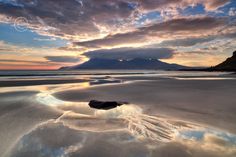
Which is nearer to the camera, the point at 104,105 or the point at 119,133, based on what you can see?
the point at 119,133

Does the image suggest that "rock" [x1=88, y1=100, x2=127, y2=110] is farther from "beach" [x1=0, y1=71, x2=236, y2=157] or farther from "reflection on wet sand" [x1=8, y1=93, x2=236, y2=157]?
"reflection on wet sand" [x1=8, y1=93, x2=236, y2=157]

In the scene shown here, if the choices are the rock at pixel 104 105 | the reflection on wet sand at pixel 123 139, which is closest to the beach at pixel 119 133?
the reflection on wet sand at pixel 123 139

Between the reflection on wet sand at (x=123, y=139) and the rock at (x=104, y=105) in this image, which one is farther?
the rock at (x=104, y=105)

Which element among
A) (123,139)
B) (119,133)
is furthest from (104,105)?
(123,139)

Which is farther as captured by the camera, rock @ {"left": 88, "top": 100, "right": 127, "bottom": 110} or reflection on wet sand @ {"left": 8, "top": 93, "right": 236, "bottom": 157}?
rock @ {"left": 88, "top": 100, "right": 127, "bottom": 110}

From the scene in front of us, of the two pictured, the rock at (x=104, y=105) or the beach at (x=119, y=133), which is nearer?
the beach at (x=119, y=133)

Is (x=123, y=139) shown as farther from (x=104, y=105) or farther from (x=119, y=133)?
(x=104, y=105)

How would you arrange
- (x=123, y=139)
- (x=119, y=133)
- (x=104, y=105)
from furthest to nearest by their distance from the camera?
(x=104, y=105) < (x=119, y=133) < (x=123, y=139)

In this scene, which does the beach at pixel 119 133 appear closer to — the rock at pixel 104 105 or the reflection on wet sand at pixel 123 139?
the reflection on wet sand at pixel 123 139

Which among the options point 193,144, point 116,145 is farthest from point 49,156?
point 193,144

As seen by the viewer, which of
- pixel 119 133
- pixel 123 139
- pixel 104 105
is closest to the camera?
pixel 123 139

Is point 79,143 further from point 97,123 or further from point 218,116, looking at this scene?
point 218,116

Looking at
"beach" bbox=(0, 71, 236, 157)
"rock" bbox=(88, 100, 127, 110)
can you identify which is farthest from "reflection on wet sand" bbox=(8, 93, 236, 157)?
"rock" bbox=(88, 100, 127, 110)

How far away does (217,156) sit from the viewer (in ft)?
17.6
